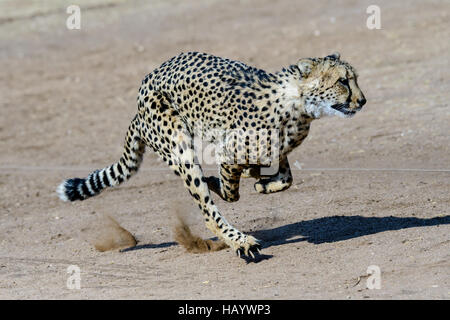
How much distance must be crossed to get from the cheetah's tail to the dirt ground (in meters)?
0.57

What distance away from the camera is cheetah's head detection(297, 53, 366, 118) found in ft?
21.4

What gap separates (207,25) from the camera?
17.1 metres

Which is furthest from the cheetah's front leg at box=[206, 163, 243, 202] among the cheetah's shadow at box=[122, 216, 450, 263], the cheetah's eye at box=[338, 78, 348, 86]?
the cheetah's eye at box=[338, 78, 348, 86]

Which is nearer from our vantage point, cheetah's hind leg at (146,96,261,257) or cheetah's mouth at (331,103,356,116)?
cheetah's mouth at (331,103,356,116)

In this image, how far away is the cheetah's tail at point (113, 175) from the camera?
24.3ft

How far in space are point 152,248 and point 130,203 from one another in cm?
154

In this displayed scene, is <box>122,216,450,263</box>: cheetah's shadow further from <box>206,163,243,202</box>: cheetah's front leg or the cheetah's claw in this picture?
<box>206,163,243,202</box>: cheetah's front leg

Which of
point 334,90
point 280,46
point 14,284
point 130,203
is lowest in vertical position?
point 14,284

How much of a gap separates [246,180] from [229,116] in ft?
8.17

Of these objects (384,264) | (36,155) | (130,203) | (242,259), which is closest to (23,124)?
(36,155)

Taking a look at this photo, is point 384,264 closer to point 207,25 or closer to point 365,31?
point 365,31

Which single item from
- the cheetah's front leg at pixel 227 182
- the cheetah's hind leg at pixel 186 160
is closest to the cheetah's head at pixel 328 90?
the cheetah's front leg at pixel 227 182

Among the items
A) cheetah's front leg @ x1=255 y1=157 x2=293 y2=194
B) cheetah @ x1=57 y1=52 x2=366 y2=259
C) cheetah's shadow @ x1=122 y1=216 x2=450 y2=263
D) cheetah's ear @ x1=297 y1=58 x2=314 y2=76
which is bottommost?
cheetah's shadow @ x1=122 y1=216 x2=450 y2=263

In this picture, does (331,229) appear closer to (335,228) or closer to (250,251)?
(335,228)
